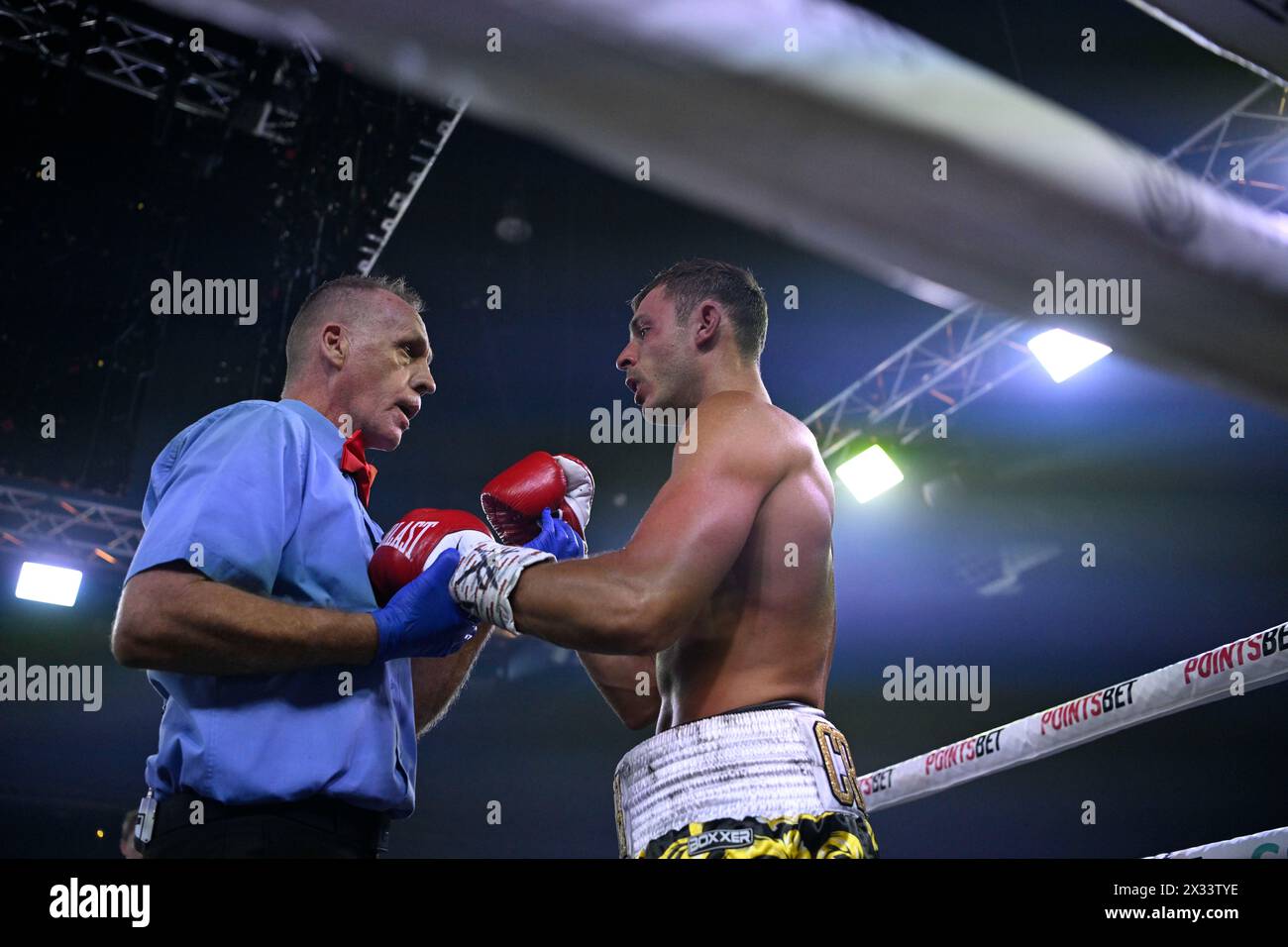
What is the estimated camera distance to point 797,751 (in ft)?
5.74

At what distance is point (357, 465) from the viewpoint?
202 cm

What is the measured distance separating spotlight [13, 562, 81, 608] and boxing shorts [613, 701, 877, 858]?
5280 millimetres

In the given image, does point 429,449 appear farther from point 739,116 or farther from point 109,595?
point 739,116

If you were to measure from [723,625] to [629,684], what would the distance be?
1.63ft

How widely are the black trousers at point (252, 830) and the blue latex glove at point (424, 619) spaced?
0.25m

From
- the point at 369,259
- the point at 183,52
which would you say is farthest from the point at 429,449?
the point at 183,52

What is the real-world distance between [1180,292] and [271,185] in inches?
159
